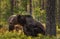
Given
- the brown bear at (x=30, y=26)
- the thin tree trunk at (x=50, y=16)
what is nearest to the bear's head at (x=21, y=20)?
the brown bear at (x=30, y=26)

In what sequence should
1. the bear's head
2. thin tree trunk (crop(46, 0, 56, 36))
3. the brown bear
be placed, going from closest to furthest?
thin tree trunk (crop(46, 0, 56, 36)), the brown bear, the bear's head

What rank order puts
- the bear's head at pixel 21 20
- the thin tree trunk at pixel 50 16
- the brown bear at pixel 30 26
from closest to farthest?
the thin tree trunk at pixel 50 16 < the brown bear at pixel 30 26 < the bear's head at pixel 21 20

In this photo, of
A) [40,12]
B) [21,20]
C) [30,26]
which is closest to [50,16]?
[30,26]

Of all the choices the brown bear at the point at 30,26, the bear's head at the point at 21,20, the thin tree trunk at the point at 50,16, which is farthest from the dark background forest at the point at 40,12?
the bear's head at the point at 21,20

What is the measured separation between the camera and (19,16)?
1185 cm

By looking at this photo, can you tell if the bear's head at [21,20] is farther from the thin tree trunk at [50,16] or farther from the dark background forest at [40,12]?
the thin tree trunk at [50,16]

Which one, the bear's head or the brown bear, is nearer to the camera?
the brown bear

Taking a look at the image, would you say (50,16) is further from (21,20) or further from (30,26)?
(21,20)

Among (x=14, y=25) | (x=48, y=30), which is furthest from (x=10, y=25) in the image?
(x=48, y=30)

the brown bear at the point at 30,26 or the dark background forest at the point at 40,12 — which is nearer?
the dark background forest at the point at 40,12

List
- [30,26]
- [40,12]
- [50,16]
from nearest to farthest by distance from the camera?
1. [50,16]
2. [30,26]
3. [40,12]

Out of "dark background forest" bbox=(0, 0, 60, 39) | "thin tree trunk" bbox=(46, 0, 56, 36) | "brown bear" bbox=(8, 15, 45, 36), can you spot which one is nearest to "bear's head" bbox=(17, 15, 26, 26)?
"brown bear" bbox=(8, 15, 45, 36)

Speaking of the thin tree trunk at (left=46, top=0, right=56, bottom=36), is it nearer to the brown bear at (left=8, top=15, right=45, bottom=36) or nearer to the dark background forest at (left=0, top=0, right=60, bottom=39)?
the dark background forest at (left=0, top=0, right=60, bottom=39)

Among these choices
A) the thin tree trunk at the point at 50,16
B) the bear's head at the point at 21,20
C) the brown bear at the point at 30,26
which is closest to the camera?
the thin tree trunk at the point at 50,16
